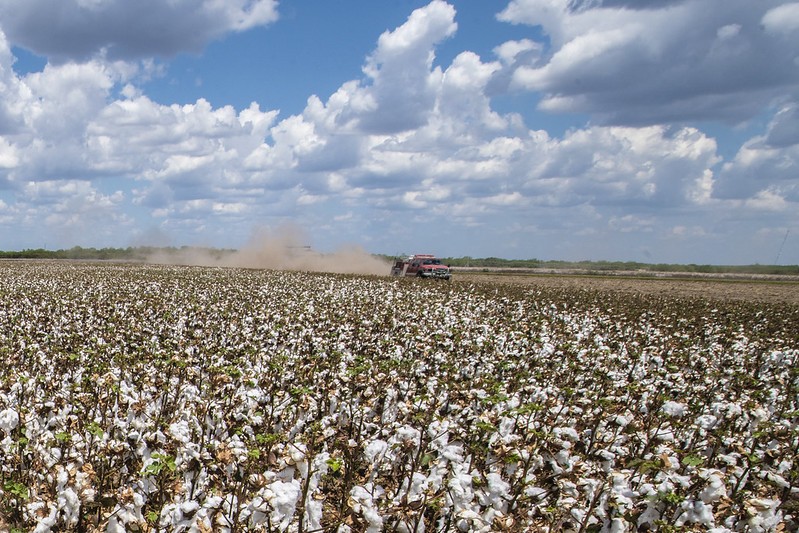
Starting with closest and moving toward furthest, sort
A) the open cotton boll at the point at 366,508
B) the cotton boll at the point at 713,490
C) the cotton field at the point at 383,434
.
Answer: the open cotton boll at the point at 366,508, the cotton boll at the point at 713,490, the cotton field at the point at 383,434

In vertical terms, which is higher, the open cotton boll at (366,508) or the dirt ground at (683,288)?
the dirt ground at (683,288)

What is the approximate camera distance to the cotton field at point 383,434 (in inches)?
178

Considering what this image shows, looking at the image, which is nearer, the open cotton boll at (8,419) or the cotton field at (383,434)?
the cotton field at (383,434)

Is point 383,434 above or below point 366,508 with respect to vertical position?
below

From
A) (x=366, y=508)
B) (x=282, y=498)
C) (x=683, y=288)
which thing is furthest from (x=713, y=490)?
(x=683, y=288)

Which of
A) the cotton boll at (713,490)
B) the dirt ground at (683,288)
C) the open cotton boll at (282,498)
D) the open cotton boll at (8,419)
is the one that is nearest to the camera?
the open cotton boll at (282,498)

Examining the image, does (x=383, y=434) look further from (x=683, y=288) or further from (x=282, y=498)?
(x=683, y=288)

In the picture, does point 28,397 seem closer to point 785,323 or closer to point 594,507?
point 594,507

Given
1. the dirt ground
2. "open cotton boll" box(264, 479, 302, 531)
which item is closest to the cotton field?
"open cotton boll" box(264, 479, 302, 531)

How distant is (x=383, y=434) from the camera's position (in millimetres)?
6508

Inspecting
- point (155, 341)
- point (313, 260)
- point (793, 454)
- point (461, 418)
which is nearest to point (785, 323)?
point (793, 454)

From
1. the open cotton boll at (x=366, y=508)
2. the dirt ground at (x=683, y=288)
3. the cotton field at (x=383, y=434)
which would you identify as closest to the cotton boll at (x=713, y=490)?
the cotton field at (x=383, y=434)

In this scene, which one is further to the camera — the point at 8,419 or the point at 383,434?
the point at 383,434

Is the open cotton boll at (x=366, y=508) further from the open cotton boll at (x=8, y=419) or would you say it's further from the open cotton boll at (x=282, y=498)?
the open cotton boll at (x=8, y=419)
